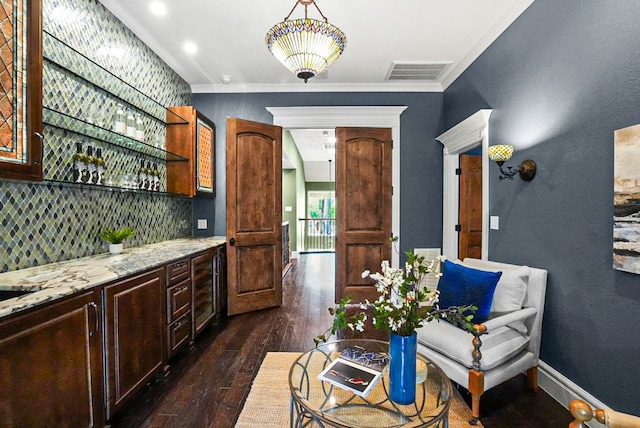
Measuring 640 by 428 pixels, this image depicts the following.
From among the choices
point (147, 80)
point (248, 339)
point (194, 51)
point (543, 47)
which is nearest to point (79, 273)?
point (248, 339)

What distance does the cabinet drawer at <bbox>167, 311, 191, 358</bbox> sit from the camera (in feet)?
8.38

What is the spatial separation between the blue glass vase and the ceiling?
2.65 metres

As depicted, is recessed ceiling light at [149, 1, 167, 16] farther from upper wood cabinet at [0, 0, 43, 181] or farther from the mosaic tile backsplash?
upper wood cabinet at [0, 0, 43, 181]

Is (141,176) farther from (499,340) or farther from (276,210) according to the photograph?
(499,340)

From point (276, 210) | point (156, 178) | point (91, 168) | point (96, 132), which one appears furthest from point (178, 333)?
Result: point (276, 210)

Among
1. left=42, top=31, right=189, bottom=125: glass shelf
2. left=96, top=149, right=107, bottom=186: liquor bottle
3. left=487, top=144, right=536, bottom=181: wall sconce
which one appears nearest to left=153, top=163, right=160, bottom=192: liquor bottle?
left=42, top=31, right=189, bottom=125: glass shelf

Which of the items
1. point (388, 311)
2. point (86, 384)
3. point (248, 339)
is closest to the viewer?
point (388, 311)

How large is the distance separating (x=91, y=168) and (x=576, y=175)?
3452mm

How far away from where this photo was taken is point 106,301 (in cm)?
180

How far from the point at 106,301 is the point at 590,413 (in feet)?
7.12

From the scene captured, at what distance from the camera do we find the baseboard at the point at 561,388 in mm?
1942

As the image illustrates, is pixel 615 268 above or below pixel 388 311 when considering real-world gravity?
above

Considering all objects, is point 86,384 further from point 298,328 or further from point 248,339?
point 298,328

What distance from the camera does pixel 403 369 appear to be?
138cm
